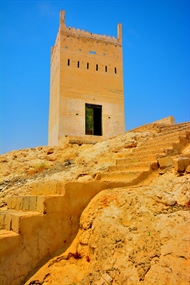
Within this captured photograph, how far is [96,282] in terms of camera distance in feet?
8.37

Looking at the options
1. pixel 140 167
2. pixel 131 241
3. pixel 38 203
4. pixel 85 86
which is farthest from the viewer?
pixel 85 86

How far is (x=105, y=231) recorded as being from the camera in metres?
3.10

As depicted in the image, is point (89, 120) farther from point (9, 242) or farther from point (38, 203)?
point (9, 242)

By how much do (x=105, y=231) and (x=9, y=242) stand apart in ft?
4.01

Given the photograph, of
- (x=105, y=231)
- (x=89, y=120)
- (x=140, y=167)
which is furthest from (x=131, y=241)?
(x=89, y=120)

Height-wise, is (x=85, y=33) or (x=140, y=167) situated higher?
(x=85, y=33)

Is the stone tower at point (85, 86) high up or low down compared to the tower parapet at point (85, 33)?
down

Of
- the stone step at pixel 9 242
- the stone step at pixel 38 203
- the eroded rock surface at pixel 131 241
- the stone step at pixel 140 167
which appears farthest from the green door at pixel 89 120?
the stone step at pixel 9 242

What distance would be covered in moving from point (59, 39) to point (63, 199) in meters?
13.0

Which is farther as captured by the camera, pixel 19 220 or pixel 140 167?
pixel 140 167

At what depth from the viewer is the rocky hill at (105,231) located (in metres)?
2.46

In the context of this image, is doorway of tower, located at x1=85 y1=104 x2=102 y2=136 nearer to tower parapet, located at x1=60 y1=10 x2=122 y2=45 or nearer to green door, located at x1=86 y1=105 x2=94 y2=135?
green door, located at x1=86 y1=105 x2=94 y2=135

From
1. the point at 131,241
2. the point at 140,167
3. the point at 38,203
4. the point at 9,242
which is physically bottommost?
the point at 9,242

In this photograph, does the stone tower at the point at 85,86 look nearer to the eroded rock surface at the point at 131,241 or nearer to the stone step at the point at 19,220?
the stone step at the point at 19,220
